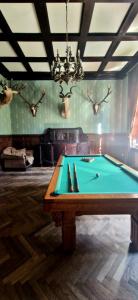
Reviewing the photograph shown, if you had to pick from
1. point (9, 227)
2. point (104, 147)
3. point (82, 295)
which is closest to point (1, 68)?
point (104, 147)

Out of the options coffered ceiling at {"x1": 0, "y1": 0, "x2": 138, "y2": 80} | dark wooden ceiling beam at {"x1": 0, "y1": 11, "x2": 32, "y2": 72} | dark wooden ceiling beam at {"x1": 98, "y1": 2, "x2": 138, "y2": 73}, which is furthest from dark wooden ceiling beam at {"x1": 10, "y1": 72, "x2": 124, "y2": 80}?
dark wooden ceiling beam at {"x1": 98, "y1": 2, "x2": 138, "y2": 73}

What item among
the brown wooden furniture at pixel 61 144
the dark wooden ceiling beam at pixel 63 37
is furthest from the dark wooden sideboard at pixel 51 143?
the dark wooden ceiling beam at pixel 63 37

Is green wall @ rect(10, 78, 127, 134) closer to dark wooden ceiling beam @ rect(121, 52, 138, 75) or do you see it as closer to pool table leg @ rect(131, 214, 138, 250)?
dark wooden ceiling beam @ rect(121, 52, 138, 75)

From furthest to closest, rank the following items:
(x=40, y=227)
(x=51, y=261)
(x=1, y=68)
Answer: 1. (x=1, y=68)
2. (x=40, y=227)
3. (x=51, y=261)

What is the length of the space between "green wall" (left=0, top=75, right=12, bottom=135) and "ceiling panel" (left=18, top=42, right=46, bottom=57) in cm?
190

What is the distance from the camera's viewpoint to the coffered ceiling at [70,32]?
8.74 ft

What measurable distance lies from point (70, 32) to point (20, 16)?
3.15 ft

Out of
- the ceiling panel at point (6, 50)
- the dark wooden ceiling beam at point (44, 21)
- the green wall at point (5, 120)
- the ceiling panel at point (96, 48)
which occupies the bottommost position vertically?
the green wall at point (5, 120)

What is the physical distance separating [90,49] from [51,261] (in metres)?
4.23

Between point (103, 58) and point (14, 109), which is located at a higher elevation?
point (103, 58)

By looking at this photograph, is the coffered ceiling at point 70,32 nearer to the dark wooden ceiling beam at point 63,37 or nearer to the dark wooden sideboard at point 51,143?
the dark wooden ceiling beam at point 63,37

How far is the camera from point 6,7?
2641 millimetres

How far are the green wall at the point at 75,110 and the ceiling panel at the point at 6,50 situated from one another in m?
2.01

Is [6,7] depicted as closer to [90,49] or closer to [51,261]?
[90,49]
